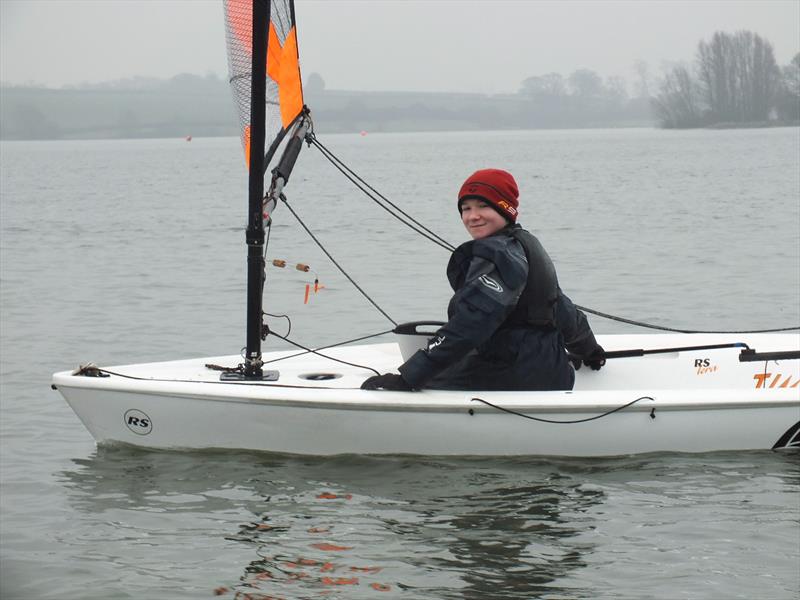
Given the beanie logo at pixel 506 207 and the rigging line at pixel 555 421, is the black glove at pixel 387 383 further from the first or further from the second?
the beanie logo at pixel 506 207

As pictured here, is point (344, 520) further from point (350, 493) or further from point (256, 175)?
point (256, 175)

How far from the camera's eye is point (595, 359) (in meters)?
6.45

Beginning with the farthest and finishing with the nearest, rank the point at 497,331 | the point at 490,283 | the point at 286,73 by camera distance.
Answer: the point at 286,73 < the point at 497,331 < the point at 490,283

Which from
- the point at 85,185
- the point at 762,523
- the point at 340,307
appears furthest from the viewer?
the point at 85,185

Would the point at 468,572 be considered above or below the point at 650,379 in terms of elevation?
below

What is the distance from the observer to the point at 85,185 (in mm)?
42812

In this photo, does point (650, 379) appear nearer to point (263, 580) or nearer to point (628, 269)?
point (263, 580)

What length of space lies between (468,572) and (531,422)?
4.19 feet

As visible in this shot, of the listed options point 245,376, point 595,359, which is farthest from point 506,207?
point 245,376

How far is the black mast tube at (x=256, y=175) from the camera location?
596cm

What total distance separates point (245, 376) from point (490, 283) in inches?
62.2

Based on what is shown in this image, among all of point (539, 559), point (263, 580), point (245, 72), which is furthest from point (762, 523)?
point (245, 72)

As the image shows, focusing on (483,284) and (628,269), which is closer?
(483,284)

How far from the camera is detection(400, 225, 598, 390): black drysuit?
542 centimetres
